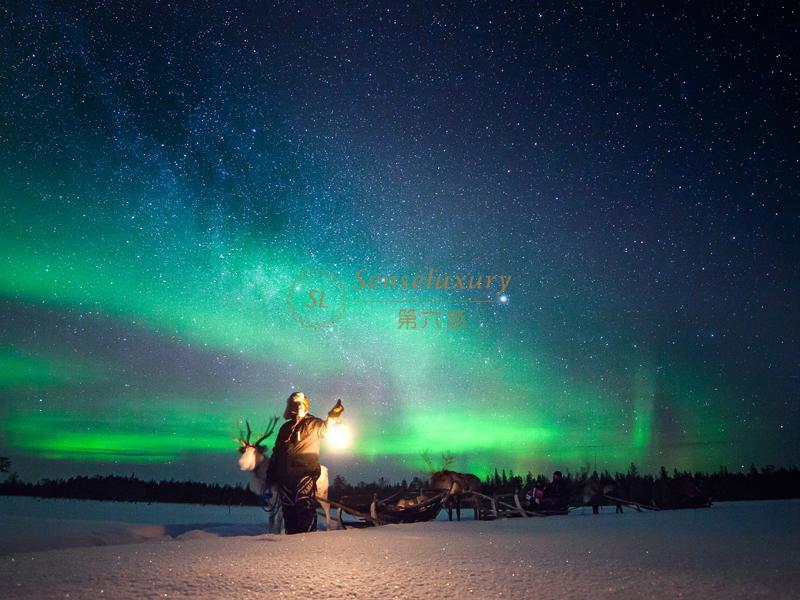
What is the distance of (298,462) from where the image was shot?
409 inches

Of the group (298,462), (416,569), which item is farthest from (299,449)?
(416,569)

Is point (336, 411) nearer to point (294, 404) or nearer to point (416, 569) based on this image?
point (294, 404)

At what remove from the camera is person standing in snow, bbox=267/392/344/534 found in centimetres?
1016

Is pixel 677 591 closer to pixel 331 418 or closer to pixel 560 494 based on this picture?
pixel 331 418

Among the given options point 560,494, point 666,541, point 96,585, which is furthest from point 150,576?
point 560,494

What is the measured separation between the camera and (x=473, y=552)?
6387 mm

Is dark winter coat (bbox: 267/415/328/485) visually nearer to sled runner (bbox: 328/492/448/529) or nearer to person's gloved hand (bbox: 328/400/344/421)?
person's gloved hand (bbox: 328/400/344/421)

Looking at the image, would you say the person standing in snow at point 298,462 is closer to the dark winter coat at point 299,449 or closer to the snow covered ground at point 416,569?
the dark winter coat at point 299,449

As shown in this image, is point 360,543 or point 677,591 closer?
point 677,591

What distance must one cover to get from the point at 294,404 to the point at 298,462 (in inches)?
43.9

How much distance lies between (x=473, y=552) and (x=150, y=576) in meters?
3.43

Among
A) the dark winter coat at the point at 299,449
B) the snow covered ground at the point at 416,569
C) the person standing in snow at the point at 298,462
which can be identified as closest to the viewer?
the snow covered ground at the point at 416,569

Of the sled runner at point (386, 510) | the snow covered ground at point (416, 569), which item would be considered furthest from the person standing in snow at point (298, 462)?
the snow covered ground at point (416, 569)

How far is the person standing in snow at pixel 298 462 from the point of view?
33.3 ft
